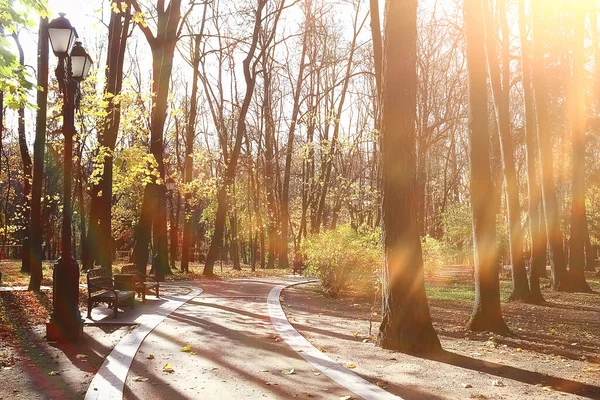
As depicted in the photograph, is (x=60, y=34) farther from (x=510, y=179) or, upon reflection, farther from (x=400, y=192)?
(x=510, y=179)

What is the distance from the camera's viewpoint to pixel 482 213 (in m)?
9.74

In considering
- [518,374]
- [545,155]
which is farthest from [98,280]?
[545,155]

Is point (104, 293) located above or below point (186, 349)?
above

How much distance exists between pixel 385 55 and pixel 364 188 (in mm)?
18513

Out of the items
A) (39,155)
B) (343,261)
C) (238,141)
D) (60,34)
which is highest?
(238,141)

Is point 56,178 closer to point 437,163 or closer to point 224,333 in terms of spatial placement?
point 437,163

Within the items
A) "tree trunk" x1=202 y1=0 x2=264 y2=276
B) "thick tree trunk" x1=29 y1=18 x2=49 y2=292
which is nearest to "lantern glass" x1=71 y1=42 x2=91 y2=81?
"thick tree trunk" x1=29 y1=18 x2=49 y2=292

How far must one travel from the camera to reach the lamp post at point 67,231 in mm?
8148

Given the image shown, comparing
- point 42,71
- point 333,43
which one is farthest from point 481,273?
point 333,43

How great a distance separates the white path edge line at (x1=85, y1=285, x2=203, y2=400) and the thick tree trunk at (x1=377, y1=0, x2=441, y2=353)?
3.62 m

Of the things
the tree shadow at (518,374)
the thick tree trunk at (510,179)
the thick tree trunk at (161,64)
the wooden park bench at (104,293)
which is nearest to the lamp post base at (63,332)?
the wooden park bench at (104,293)

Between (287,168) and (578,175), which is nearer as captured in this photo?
(578,175)

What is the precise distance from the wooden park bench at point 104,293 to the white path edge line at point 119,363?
2.17ft

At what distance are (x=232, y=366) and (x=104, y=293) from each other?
17.9 ft
